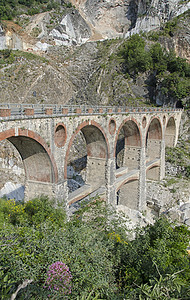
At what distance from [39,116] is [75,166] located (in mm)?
28292

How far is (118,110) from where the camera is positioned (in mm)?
25719

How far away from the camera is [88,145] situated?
24953 millimetres

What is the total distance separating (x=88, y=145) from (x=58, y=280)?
61.0 feet

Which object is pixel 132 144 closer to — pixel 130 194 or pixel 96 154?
pixel 130 194

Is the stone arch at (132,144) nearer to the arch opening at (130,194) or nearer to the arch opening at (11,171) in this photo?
the arch opening at (130,194)

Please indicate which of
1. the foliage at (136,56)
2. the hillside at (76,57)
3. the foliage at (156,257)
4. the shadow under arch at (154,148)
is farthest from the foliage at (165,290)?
the foliage at (136,56)

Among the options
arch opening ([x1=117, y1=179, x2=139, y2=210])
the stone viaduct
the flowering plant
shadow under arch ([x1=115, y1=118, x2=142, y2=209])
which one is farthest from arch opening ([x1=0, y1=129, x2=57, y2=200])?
arch opening ([x1=117, y1=179, x2=139, y2=210])

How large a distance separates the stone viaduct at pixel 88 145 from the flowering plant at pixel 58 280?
834 cm

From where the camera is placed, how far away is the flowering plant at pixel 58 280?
6893 mm

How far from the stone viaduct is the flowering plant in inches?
329

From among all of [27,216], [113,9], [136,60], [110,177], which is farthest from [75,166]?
[113,9]

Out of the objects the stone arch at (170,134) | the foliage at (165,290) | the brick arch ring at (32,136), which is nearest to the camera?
the foliage at (165,290)

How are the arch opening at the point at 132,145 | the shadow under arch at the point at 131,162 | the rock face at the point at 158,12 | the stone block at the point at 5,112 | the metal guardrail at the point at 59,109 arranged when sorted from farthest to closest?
1. the rock face at the point at 158,12
2. the shadow under arch at the point at 131,162
3. the arch opening at the point at 132,145
4. the metal guardrail at the point at 59,109
5. the stone block at the point at 5,112

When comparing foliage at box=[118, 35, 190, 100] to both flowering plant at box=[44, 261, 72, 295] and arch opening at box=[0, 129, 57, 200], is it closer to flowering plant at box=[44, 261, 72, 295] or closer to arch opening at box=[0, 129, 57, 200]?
arch opening at box=[0, 129, 57, 200]
